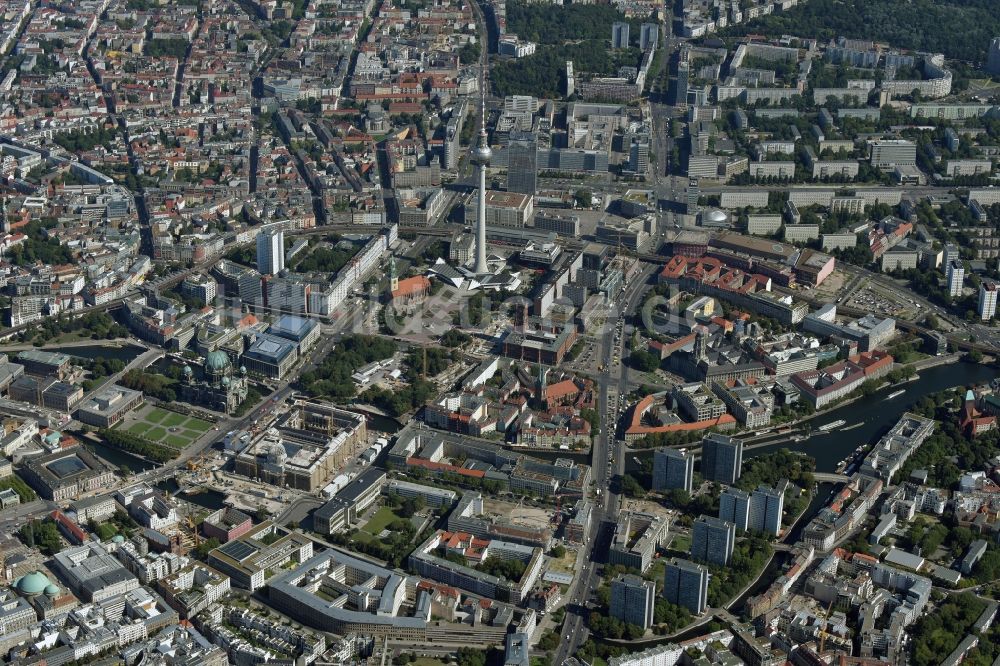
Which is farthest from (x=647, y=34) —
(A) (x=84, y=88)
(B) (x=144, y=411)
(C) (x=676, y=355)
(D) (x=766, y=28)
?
(B) (x=144, y=411)

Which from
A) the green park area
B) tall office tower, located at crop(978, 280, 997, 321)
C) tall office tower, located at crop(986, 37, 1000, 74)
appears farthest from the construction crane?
tall office tower, located at crop(986, 37, 1000, 74)

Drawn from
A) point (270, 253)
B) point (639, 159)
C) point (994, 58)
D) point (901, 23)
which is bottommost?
point (270, 253)

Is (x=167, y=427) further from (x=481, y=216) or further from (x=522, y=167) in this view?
(x=522, y=167)

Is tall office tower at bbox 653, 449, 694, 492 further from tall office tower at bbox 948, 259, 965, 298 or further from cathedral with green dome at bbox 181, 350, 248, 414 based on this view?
tall office tower at bbox 948, 259, 965, 298

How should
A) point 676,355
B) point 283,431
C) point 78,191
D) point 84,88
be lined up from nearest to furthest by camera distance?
point 283,431 → point 676,355 → point 78,191 → point 84,88

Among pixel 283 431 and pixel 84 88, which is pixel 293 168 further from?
pixel 283 431

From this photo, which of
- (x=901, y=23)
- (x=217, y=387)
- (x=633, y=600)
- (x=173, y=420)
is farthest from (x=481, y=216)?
(x=901, y=23)

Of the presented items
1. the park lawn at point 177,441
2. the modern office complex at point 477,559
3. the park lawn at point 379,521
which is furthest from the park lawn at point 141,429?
the modern office complex at point 477,559
